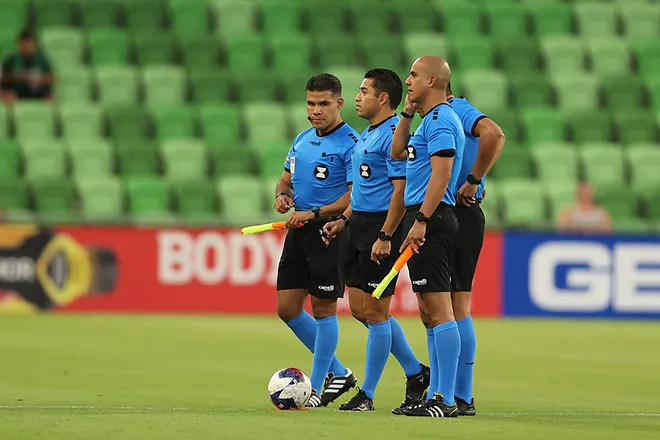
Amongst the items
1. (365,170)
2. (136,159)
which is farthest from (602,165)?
(365,170)

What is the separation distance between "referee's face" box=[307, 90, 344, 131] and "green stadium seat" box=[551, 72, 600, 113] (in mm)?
11771

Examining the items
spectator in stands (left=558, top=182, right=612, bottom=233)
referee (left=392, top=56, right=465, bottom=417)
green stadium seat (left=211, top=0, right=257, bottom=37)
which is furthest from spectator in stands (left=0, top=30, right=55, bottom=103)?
referee (left=392, top=56, right=465, bottom=417)

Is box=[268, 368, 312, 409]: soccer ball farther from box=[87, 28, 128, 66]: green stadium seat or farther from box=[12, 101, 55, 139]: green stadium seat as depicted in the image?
box=[87, 28, 128, 66]: green stadium seat

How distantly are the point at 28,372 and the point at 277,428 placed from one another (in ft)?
13.4

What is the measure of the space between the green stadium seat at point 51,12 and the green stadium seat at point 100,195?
3.79m

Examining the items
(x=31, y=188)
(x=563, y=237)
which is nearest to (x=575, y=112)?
(x=563, y=237)

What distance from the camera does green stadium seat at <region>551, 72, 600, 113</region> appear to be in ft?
66.2

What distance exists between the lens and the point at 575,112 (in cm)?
1966

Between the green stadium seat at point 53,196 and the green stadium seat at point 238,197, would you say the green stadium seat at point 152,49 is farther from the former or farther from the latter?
the green stadium seat at point 53,196

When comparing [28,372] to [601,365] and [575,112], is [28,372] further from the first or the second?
[575,112]

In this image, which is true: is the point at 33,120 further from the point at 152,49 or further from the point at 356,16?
the point at 356,16

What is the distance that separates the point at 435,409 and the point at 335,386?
3.91ft

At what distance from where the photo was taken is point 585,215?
682 inches

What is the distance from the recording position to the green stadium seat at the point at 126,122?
18.5 meters
